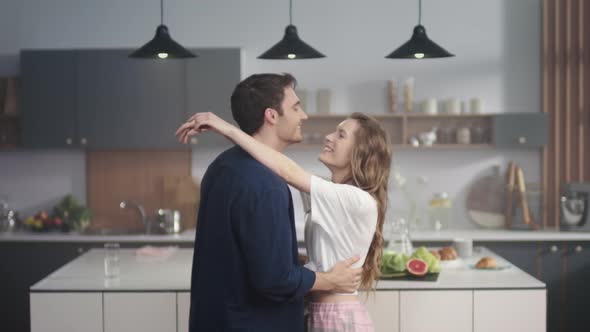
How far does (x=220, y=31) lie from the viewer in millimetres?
6598

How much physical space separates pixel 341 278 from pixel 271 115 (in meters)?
0.58

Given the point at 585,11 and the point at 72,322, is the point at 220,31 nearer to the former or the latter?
the point at 585,11

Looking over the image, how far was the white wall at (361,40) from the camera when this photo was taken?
6.52 meters

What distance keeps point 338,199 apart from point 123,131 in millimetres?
3851

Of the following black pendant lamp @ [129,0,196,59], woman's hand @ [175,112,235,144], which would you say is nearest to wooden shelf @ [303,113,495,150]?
black pendant lamp @ [129,0,196,59]

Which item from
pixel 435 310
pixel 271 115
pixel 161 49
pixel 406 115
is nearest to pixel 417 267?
pixel 435 310

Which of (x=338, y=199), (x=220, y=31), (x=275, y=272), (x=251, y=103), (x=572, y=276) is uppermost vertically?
(x=220, y=31)

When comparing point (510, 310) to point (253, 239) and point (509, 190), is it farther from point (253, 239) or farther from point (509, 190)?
point (509, 190)

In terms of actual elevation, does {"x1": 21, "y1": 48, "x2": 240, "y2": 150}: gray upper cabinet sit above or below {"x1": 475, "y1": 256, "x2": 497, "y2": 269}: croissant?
above

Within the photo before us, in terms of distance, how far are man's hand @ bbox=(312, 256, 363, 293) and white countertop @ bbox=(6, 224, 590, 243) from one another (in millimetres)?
3185

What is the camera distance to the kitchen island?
3.70 metres

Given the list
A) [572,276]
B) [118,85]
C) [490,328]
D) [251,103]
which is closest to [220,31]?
[118,85]

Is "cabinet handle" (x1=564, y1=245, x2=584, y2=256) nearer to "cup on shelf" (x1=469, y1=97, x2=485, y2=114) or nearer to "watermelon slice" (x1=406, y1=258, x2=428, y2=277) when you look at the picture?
"cup on shelf" (x1=469, y1=97, x2=485, y2=114)

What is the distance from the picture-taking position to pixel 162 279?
153 inches
